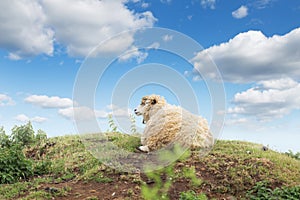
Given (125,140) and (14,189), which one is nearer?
(14,189)

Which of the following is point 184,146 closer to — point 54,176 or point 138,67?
point 138,67

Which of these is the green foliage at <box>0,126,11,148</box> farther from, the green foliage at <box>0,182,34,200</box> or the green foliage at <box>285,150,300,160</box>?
the green foliage at <box>285,150,300,160</box>

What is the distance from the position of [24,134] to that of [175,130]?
6222 millimetres

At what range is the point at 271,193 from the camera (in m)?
7.09

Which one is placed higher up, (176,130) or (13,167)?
(176,130)

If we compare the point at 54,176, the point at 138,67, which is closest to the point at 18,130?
the point at 54,176

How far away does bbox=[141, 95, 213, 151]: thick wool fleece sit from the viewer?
1006cm

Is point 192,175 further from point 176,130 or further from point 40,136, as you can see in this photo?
point 40,136

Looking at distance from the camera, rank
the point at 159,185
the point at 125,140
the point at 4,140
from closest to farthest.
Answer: the point at 159,185 → the point at 125,140 → the point at 4,140

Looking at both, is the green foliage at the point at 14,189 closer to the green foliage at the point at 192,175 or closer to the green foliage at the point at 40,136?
the green foliage at the point at 192,175

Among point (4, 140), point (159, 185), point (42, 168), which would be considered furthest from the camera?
point (4, 140)

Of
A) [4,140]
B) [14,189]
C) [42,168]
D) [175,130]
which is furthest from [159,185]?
[4,140]

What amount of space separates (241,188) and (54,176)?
4.67 metres

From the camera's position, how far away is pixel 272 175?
805cm
